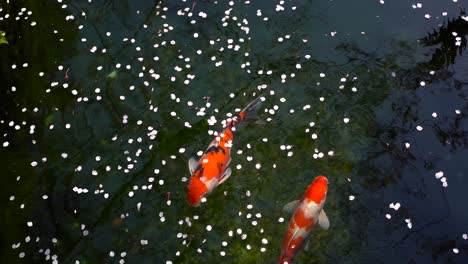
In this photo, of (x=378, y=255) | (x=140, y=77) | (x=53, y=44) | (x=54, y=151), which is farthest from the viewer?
(x=53, y=44)

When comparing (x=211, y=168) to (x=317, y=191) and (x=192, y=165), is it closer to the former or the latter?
(x=192, y=165)

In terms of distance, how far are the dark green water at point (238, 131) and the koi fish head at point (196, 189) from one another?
0.18 m

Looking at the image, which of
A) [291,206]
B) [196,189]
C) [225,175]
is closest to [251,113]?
[225,175]

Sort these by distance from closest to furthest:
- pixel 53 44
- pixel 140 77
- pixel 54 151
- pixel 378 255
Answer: pixel 378 255
pixel 54 151
pixel 140 77
pixel 53 44

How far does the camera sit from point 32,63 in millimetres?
6770

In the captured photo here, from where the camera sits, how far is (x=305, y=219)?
4.95 meters

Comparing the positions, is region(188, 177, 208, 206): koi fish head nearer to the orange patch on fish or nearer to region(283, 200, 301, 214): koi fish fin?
region(283, 200, 301, 214): koi fish fin

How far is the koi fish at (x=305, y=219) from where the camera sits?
4949mm

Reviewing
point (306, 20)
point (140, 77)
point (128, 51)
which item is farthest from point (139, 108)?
point (306, 20)

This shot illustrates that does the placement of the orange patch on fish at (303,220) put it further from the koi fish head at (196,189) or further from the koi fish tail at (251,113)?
the koi fish tail at (251,113)

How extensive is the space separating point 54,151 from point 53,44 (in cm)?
170

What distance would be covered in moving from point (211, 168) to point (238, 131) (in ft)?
2.27

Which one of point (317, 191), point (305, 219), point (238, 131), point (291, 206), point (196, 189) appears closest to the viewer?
point (305, 219)

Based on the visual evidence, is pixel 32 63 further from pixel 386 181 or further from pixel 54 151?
pixel 386 181
